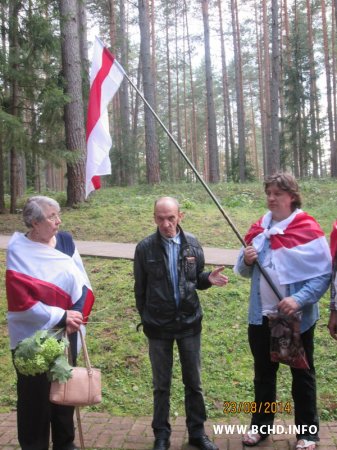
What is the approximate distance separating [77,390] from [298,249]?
1802 millimetres

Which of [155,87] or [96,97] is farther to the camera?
[155,87]

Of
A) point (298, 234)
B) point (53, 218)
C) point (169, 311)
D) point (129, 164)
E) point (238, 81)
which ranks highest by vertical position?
point (238, 81)

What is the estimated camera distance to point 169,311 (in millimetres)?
3549

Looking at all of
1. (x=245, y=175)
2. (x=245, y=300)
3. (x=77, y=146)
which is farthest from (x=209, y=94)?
(x=245, y=300)

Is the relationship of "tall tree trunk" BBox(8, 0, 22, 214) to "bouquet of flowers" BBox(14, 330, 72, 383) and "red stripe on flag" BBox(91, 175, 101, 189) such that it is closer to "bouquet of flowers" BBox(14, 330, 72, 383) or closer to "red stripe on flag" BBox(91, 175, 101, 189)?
"red stripe on flag" BBox(91, 175, 101, 189)

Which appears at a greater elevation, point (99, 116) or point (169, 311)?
point (99, 116)

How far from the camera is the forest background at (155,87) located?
1191cm

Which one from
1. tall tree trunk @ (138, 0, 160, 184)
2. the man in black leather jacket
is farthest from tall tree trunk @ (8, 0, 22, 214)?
the man in black leather jacket

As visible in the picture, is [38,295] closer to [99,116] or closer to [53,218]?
[53,218]

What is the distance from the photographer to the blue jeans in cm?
360

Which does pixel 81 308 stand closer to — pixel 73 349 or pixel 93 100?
pixel 73 349

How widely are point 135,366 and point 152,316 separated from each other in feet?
5.76

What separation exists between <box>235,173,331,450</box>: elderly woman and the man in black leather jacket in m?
0.38
